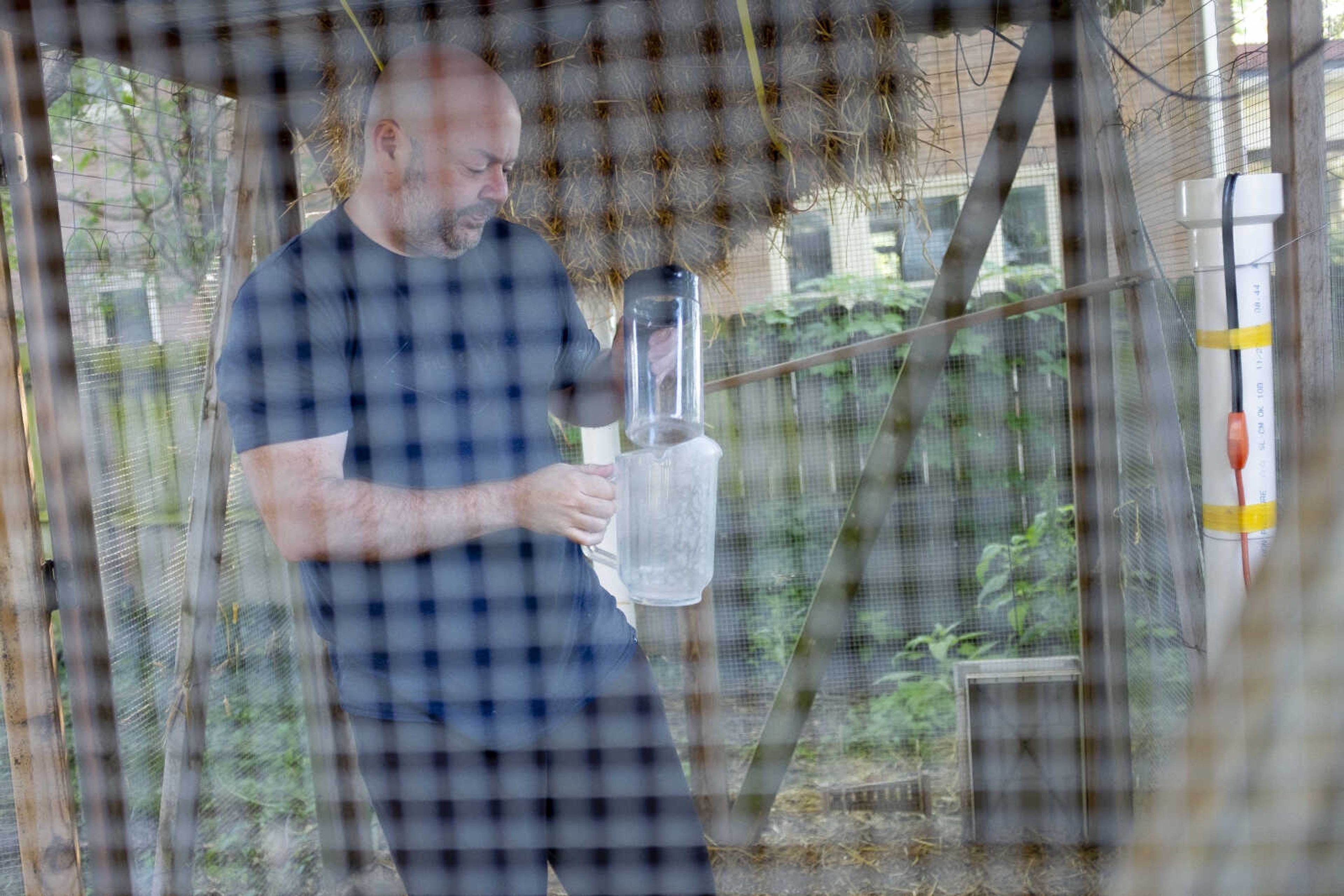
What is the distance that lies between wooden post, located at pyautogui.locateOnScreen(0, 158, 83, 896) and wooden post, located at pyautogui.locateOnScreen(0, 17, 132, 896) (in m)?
0.03

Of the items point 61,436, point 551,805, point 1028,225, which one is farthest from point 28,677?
point 1028,225

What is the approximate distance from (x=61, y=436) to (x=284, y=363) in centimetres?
33

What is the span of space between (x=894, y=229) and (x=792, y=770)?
103cm

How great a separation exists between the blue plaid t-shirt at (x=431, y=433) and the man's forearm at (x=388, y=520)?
0.9 inches

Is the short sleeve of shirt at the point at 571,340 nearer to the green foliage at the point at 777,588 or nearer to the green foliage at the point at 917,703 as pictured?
the green foliage at the point at 777,588

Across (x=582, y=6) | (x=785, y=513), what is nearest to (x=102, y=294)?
(x=582, y=6)

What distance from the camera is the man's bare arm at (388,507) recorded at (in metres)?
0.89

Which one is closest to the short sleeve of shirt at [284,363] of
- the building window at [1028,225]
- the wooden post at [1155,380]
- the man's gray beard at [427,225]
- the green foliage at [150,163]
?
the man's gray beard at [427,225]

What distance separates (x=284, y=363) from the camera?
0.88 m

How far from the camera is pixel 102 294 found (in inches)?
50.0

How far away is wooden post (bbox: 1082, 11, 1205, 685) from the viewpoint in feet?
3.65

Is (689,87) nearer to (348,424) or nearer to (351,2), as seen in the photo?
(351,2)

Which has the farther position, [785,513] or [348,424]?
[785,513]

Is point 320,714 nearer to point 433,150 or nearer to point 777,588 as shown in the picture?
point 777,588
